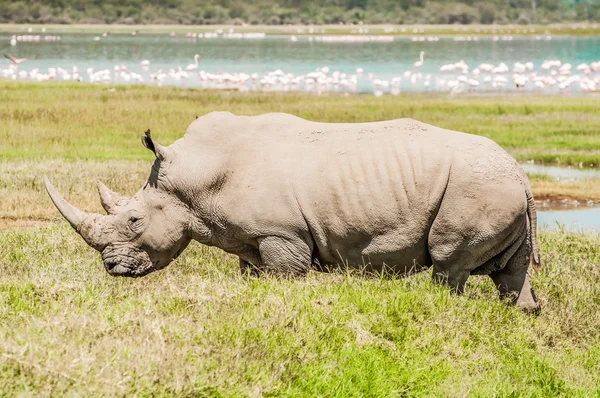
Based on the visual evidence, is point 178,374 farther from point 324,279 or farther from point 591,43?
point 591,43

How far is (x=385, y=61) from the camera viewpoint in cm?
7125

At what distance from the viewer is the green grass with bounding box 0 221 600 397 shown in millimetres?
5703

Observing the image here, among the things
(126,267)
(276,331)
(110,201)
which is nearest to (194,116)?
(110,201)

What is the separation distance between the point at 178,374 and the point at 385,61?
66689mm

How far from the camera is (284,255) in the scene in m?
8.07

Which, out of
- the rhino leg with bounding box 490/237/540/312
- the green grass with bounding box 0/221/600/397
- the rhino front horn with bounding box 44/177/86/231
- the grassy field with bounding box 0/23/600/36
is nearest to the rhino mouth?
the green grass with bounding box 0/221/600/397

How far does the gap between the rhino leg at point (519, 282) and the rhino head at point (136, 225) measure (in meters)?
2.65

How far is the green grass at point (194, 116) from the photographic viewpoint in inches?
818

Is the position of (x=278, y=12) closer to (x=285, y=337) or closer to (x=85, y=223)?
(x=85, y=223)

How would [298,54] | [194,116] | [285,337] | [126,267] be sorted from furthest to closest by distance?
1. [298,54]
2. [194,116]
3. [126,267]
4. [285,337]

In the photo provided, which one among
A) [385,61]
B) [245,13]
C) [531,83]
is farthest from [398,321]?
[245,13]

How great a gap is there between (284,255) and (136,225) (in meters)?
1.26

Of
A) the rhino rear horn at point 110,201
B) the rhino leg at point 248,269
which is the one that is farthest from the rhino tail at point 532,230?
the rhino rear horn at point 110,201

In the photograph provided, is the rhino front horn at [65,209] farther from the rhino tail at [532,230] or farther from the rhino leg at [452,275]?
the rhino tail at [532,230]
